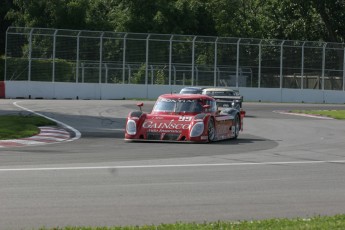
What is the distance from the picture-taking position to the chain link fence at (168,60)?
49.5m

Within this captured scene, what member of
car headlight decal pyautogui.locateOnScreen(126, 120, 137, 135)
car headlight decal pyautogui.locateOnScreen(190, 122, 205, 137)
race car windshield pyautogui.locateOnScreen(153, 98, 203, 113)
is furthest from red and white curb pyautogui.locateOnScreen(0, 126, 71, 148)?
car headlight decal pyautogui.locateOnScreen(190, 122, 205, 137)

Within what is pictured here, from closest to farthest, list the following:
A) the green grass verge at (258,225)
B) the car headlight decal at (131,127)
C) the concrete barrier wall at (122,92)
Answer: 1. the green grass verge at (258,225)
2. the car headlight decal at (131,127)
3. the concrete barrier wall at (122,92)

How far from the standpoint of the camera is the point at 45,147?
19797 millimetres

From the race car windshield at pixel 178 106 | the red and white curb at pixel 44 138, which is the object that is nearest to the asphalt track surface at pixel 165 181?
the red and white curb at pixel 44 138

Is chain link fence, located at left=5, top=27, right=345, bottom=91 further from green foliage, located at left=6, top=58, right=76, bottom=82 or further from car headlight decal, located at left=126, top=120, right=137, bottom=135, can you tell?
car headlight decal, located at left=126, top=120, right=137, bottom=135

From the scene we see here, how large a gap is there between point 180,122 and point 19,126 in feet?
16.5

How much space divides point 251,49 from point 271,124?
23.3 meters

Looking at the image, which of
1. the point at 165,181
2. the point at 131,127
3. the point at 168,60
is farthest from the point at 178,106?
the point at 168,60

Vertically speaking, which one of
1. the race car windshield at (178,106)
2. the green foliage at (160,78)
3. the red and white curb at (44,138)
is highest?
the green foliage at (160,78)

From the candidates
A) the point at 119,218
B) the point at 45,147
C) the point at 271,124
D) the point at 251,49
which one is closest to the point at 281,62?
the point at 251,49

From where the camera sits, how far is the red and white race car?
71.3ft

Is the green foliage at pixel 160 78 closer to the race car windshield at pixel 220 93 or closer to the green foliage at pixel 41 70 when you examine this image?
the green foliage at pixel 41 70

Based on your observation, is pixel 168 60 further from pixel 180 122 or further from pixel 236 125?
pixel 180 122

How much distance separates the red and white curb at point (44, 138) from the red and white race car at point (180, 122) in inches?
77.2
